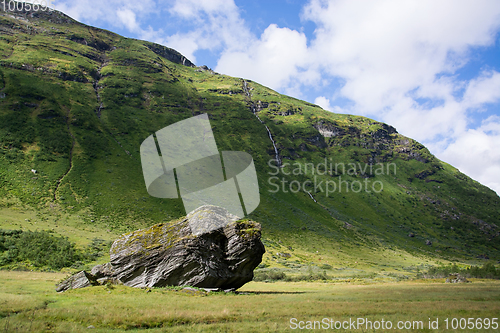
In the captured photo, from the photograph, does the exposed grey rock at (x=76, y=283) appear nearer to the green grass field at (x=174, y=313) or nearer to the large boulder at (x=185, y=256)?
the green grass field at (x=174, y=313)

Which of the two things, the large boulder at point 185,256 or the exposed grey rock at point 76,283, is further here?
the large boulder at point 185,256

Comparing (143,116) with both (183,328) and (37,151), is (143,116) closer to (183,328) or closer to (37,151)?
(37,151)

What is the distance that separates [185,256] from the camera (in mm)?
25641

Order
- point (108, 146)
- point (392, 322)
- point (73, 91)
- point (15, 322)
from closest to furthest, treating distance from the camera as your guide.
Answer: point (15, 322), point (392, 322), point (108, 146), point (73, 91)

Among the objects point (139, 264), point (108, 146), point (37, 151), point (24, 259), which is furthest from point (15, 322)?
point (108, 146)

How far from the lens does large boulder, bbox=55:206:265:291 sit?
84.0 ft

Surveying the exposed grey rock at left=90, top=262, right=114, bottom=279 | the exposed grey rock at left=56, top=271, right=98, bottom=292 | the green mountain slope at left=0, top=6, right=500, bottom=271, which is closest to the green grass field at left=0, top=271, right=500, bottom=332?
the exposed grey rock at left=56, top=271, right=98, bottom=292

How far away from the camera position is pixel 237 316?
51.4ft

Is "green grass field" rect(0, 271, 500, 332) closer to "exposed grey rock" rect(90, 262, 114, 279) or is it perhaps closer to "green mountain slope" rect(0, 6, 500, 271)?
"exposed grey rock" rect(90, 262, 114, 279)

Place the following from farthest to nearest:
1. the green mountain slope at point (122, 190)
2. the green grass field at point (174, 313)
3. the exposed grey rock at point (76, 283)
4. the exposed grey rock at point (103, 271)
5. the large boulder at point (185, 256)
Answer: the green mountain slope at point (122, 190) → the exposed grey rock at point (103, 271) → the large boulder at point (185, 256) → the exposed grey rock at point (76, 283) → the green grass field at point (174, 313)

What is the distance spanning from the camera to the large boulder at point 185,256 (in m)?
25.6

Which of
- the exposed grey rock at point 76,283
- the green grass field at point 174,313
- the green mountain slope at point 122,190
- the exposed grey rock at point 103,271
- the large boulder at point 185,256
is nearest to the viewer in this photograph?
the green grass field at point 174,313

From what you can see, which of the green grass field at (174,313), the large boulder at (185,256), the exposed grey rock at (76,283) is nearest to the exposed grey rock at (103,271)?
the large boulder at (185,256)

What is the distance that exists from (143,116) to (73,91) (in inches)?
1571
